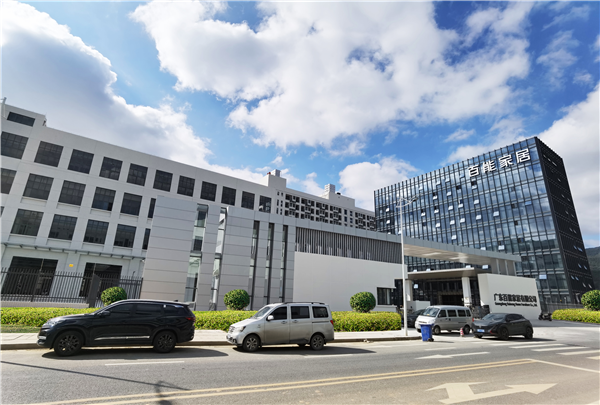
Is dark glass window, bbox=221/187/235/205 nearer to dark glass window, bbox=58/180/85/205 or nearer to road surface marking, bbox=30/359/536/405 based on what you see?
dark glass window, bbox=58/180/85/205

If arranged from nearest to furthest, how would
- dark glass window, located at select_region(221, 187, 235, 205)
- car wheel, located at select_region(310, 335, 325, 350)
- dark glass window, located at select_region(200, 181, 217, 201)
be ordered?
car wheel, located at select_region(310, 335, 325, 350) < dark glass window, located at select_region(200, 181, 217, 201) < dark glass window, located at select_region(221, 187, 235, 205)

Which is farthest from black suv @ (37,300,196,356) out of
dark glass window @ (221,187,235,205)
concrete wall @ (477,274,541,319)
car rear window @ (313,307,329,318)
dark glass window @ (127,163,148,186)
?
concrete wall @ (477,274,541,319)

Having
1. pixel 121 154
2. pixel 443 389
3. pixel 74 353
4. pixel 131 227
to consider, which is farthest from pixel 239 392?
pixel 121 154

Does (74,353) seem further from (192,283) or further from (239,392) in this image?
(192,283)

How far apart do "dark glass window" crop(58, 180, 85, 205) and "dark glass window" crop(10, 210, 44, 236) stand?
2832 millimetres

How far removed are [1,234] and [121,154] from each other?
14872mm

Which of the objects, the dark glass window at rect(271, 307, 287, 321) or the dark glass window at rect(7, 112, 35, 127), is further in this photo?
the dark glass window at rect(7, 112, 35, 127)

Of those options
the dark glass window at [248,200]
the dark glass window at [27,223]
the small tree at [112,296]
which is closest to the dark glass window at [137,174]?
the dark glass window at [27,223]

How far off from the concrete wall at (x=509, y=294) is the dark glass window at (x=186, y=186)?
1556 inches

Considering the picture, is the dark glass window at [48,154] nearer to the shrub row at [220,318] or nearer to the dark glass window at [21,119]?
the dark glass window at [21,119]

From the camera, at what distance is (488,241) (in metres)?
66.0

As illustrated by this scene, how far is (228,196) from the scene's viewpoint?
155 feet

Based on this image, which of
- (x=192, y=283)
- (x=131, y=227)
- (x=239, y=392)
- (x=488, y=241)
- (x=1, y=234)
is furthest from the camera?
(x=488, y=241)

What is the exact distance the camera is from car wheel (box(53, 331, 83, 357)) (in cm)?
949
